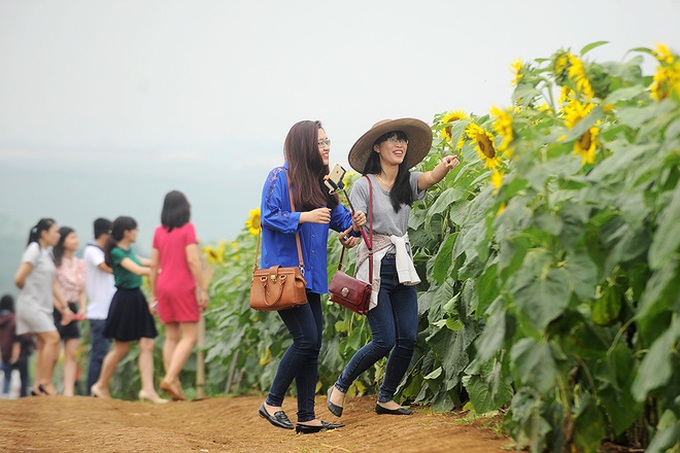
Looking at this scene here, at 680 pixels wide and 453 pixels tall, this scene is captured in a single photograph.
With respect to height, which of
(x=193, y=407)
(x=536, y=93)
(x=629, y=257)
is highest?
(x=536, y=93)

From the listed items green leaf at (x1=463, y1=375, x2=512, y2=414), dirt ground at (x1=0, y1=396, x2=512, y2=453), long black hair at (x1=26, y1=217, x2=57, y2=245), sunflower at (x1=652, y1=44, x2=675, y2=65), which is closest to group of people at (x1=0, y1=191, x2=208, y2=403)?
long black hair at (x1=26, y1=217, x2=57, y2=245)

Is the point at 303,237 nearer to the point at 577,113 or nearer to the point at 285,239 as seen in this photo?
the point at 285,239

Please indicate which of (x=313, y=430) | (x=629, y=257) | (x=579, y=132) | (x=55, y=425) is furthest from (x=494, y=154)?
(x=55, y=425)

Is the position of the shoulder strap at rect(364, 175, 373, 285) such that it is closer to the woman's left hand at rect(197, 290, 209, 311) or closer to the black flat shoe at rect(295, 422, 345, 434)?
the black flat shoe at rect(295, 422, 345, 434)

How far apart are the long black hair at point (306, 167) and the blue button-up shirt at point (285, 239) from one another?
55 millimetres

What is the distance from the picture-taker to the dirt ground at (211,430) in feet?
14.7

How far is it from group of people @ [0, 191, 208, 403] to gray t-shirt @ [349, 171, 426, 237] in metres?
3.25

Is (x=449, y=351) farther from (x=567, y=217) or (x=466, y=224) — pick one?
(x=567, y=217)

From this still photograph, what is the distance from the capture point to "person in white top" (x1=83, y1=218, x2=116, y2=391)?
31.2 feet

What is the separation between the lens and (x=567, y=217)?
3.06 metres

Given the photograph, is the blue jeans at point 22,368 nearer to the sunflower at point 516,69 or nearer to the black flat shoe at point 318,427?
the black flat shoe at point 318,427

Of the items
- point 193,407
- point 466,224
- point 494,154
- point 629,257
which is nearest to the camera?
point 629,257

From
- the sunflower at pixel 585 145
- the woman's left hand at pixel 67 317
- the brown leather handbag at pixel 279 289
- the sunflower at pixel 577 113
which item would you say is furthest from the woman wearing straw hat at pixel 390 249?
the woman's left hand at pixel 67 317

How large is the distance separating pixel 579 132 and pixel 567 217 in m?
0.26
